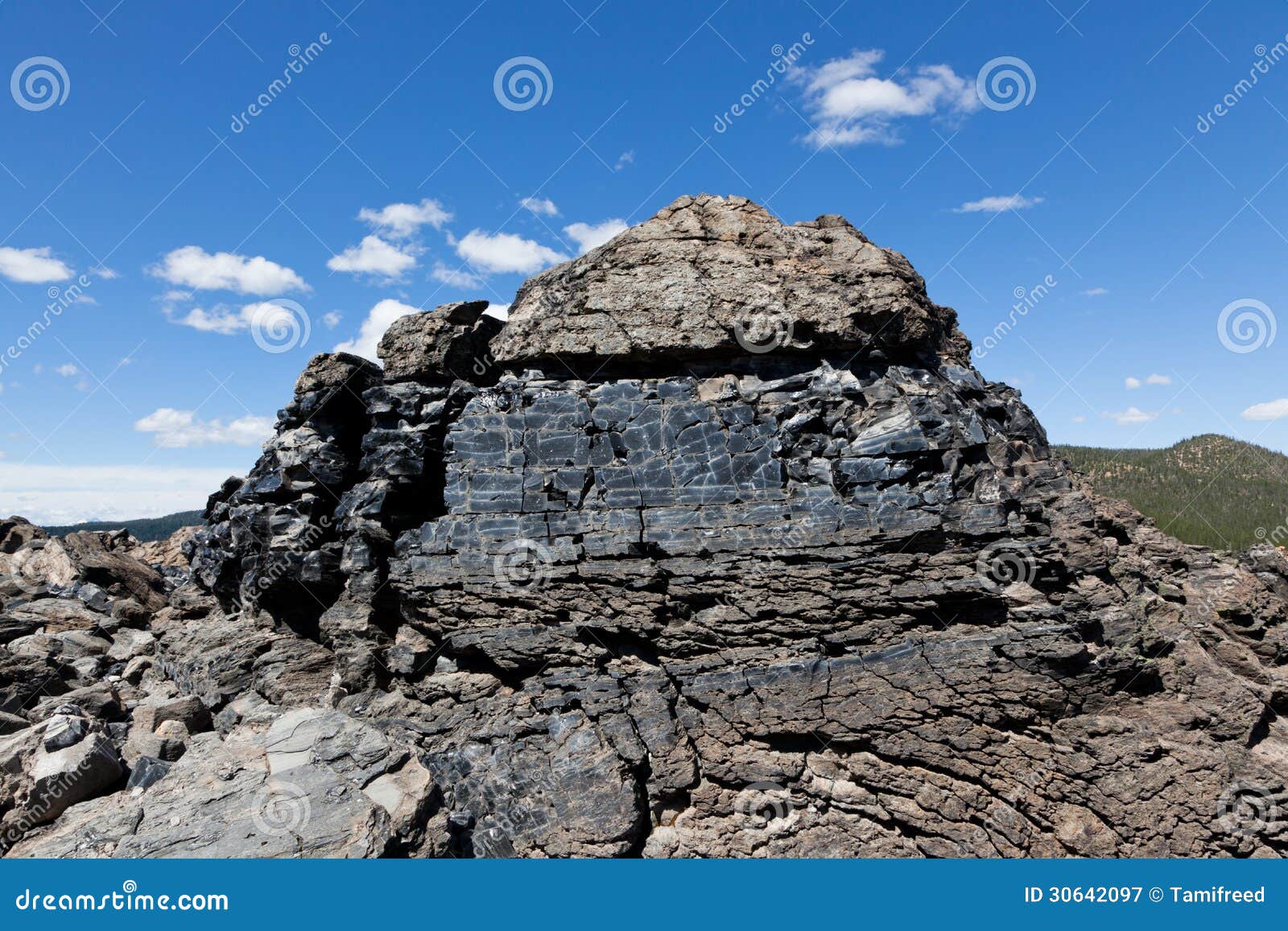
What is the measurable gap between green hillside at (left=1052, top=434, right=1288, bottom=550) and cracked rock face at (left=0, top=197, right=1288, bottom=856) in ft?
172

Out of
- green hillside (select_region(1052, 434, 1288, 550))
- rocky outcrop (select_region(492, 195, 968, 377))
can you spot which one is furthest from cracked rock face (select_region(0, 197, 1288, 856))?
green hillside (select_region(1052, 434, 1288, 550))

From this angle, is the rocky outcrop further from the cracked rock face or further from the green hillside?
the green hillside

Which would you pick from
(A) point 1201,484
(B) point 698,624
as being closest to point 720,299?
(B) point 698,624

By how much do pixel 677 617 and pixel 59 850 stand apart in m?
7.35

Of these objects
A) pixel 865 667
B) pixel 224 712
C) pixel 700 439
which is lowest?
pixel 224 712

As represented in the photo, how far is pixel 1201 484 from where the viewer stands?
7056 centimetres

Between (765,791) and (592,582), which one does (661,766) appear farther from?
(592,582)

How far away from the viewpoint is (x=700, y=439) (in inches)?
394

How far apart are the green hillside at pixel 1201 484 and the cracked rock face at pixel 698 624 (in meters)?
52.6

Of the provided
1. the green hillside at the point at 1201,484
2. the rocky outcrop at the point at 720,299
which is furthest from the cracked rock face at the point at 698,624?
the green hillside at the point at 1201,484

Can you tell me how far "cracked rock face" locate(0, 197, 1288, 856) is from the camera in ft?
27.6

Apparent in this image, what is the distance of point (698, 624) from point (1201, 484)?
83.0m

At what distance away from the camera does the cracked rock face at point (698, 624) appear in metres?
8.41

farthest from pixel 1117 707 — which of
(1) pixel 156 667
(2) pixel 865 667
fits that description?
(1) pixel 156 667
